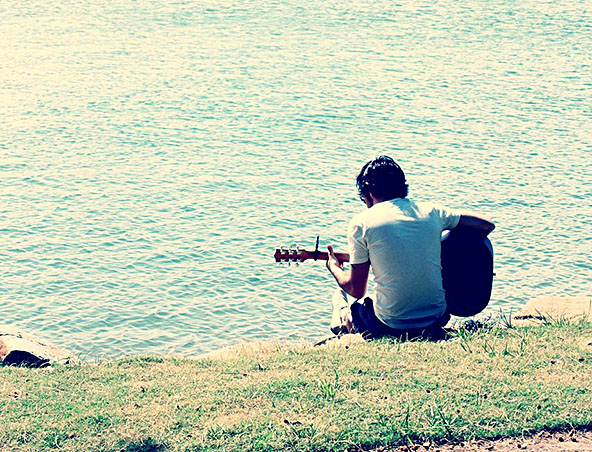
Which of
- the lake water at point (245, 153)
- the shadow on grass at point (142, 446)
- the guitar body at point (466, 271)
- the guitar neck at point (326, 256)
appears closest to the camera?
the shadow on grass at point (142, 446)

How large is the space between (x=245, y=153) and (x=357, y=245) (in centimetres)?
1079

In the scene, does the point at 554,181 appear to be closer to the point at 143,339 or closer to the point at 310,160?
the point at 310,160

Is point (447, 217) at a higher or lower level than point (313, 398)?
higher

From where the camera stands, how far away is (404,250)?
6.59 m

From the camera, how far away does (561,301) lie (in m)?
9.23

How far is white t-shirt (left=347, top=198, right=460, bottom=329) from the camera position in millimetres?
6578

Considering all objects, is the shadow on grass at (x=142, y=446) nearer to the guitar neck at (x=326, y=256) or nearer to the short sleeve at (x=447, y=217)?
the guitar neck at (x=326, y=256)

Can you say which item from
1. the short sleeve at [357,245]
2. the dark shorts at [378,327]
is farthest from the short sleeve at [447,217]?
the dark shorts at [378,327]

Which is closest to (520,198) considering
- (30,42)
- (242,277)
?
(242,277)

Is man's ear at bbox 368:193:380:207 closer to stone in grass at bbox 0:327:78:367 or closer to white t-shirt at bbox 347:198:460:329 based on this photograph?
white t-shirt at bbox 347:198:460:329

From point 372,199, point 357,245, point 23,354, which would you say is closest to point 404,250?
point 357,245

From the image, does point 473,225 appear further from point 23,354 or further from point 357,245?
point 23,354

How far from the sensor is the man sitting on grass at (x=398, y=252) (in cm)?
659

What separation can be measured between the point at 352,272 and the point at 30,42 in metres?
22.3
